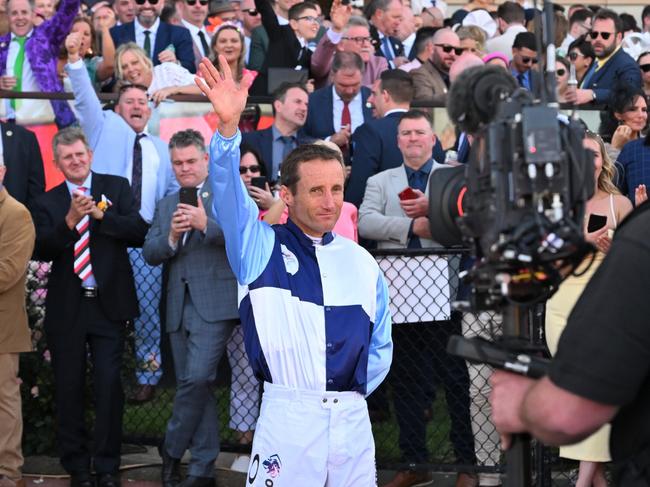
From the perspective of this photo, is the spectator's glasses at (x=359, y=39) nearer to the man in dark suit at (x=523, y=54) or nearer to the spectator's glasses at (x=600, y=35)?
the man in dark suit at (x=523, y=54)

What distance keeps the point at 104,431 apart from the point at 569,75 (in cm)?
520

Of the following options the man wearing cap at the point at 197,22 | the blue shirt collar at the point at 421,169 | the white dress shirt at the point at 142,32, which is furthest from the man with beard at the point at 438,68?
the white dress shirt at the point at 142,32

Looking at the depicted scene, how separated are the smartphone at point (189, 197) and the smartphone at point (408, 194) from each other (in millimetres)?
1304

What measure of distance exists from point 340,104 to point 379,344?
447cm

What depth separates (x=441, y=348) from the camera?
8148 mm

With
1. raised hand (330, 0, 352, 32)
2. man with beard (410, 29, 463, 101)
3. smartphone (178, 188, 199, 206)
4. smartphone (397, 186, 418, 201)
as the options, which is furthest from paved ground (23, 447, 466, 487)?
raised hand (330, 0, 352, 32)

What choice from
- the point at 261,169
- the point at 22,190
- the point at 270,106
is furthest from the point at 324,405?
the point at 270,106

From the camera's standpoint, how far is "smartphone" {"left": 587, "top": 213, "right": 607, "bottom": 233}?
7.29 metres

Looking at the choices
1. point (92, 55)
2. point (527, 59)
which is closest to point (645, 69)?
point (527, 59)

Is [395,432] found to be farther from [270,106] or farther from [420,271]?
[270,106]

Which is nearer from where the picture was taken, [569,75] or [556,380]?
[556,380]

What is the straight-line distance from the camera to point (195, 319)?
7898 millimetres

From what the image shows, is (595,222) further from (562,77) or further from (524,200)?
(524,200)

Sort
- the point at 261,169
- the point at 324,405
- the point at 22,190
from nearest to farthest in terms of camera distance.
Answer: the point at 324,405 → the point at 261,169 → the point at 22,190
